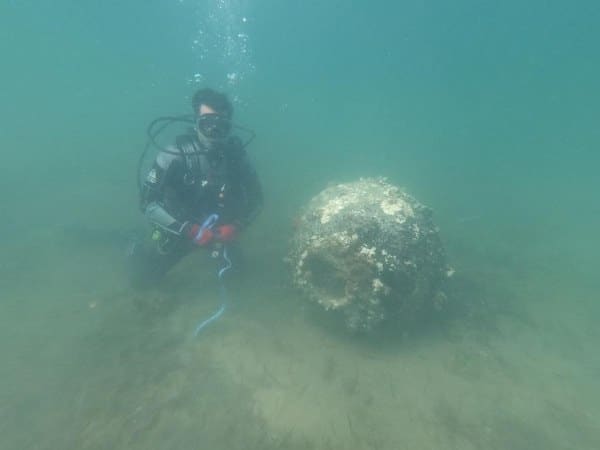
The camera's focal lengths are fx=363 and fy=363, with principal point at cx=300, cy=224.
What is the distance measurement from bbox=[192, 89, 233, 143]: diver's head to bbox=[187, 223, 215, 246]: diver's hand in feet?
5.22

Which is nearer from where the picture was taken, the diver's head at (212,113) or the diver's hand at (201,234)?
the diver's hand at (201,234)

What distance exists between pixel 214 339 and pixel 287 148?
70.1 feet

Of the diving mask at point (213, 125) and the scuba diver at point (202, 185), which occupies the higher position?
the diving mask at point (213, 125)

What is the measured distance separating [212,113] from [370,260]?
11.7ft

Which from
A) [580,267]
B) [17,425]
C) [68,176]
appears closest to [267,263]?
[17,425]

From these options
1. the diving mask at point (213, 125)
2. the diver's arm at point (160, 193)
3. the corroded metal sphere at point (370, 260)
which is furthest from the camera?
the diver's arm at point (160, 193)

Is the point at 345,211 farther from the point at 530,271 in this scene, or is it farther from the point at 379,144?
the point at 379,144

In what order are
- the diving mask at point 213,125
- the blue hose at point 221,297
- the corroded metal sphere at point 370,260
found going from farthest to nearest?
the diving mask at point 213,125 < the blue hose at point 221,297 < the corroded metal sphere at point 370,260

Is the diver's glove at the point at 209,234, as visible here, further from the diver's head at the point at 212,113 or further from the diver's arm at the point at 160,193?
the diver's head at the point at 212,113

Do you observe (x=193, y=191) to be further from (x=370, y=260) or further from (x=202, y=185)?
(x=370, y=260)

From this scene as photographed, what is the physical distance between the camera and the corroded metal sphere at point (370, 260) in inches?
213

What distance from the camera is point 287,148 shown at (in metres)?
25.7

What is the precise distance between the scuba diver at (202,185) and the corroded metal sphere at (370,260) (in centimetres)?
150

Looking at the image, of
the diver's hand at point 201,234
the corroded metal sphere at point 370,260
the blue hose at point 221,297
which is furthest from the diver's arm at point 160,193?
the corroded metal sphere at point 370,260
